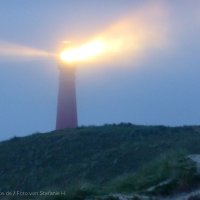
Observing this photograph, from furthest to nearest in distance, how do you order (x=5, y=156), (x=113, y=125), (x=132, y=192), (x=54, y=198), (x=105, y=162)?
(x=113, y=125), (x=5, y=156), (x=105, y=162), (x=132, y=192), (x=54, y=198)

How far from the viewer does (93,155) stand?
906 inches

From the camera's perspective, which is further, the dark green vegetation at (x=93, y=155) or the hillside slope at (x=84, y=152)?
the hillside slope at (x=84, y=152)

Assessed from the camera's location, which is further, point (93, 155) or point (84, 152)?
point (84, 152)

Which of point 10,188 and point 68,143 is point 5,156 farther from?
point 10,188

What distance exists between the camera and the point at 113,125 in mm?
30562

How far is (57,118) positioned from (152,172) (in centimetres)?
2990

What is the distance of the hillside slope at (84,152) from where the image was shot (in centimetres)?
1925

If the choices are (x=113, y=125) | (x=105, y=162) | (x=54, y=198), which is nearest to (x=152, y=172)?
(x=54, y=198)

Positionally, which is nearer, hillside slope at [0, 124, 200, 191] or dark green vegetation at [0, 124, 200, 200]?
dark green vegetation at [0, 124, 200, 200]

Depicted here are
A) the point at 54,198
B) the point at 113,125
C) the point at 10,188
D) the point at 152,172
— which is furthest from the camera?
the point at 113,125

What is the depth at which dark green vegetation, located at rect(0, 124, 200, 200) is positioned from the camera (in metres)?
15.7

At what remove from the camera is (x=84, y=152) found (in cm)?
2384

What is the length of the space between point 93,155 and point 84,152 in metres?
0.89

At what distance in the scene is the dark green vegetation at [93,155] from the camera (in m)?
15.7
